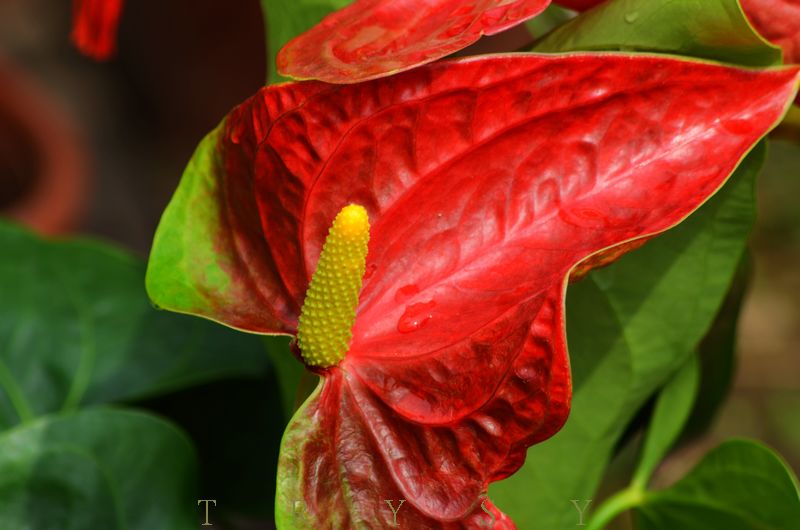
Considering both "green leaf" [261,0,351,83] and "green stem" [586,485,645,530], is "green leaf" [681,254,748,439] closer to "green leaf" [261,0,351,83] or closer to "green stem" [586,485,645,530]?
"green stem" [586,485,645,530]

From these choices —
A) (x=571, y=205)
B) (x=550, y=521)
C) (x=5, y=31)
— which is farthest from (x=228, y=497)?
(x=5, y=31)

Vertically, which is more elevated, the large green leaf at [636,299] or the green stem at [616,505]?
the large green leaf at [636,299]

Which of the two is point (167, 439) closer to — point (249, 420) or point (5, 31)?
point (249, 420)

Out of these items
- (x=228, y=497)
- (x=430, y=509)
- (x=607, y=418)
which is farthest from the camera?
(x=228, y=497)

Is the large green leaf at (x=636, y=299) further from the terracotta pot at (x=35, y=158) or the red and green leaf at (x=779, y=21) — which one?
the terracotta pot at (x=35, y=158)

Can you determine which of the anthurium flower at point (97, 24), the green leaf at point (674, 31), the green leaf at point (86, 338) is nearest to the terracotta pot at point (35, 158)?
the green leaf at point (86, 338)

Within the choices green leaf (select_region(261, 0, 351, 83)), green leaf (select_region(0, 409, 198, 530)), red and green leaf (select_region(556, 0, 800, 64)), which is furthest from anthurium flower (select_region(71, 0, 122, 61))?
red and green leaf (select_region(556, 0, 800, 64))
